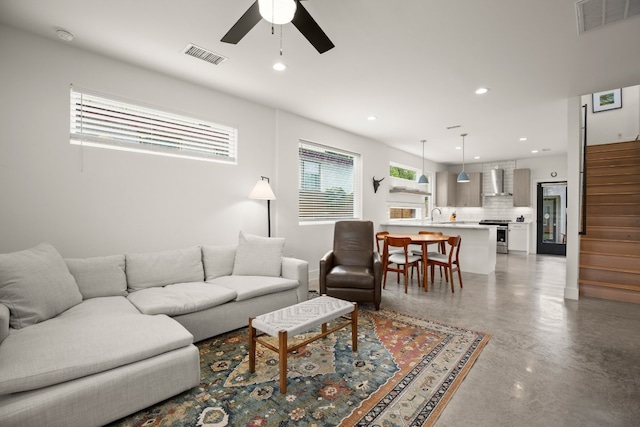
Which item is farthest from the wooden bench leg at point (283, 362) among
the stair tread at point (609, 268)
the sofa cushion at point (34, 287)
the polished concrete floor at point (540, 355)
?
the stair tread at point (609, 268)

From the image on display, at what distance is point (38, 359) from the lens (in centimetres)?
156

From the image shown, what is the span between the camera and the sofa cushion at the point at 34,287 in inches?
77.8

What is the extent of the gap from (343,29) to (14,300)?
3.19m

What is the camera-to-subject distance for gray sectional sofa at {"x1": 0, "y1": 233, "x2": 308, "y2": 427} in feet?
4.98

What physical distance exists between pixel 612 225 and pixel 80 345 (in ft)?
22.3

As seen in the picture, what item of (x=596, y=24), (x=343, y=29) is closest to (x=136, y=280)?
(x=343, y=29)

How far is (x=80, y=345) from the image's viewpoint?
1706mm

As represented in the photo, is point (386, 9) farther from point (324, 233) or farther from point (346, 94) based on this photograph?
point (324, 233)

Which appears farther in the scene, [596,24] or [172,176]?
[172,176]

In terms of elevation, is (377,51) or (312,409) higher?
(377,51)

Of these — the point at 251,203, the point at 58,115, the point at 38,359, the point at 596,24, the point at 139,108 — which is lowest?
the point at 38,359

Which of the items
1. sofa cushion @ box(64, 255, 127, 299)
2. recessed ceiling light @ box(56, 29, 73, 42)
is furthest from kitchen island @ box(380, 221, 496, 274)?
recessed ceiling light @ box(56, 29, 73, 42)

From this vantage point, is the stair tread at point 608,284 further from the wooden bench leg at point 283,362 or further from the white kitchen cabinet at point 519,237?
the wooden bench leg at point 283,362

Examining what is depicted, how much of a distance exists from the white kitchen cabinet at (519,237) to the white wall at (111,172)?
7165mm
